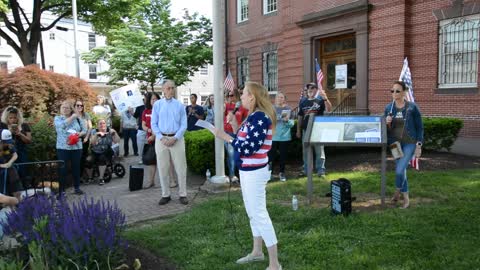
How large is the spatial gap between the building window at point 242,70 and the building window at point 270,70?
70.9 inches

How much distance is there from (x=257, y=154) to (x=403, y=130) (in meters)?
3.06

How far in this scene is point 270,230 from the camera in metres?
4.24

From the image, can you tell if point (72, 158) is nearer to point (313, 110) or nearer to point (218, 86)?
point (218, 86)

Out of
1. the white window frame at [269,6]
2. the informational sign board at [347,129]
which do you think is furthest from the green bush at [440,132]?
the white window frame at [269,6]

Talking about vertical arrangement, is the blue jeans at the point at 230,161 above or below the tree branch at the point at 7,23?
below

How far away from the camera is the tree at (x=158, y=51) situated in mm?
27641

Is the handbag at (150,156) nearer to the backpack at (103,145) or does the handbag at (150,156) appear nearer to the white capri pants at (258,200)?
the backpack at (103,145)

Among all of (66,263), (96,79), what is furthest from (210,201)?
(96,79)

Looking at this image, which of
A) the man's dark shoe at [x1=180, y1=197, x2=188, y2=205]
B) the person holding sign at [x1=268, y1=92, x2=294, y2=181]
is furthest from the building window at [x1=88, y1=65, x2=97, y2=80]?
the man's dark shoe at [x1=180, y1=197, x2=188, y2=205]

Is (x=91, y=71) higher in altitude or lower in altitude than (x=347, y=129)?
higher

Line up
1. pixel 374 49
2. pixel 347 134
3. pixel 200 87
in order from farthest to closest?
pixel 200 87 → pixel 374 49 → pixel 347 134

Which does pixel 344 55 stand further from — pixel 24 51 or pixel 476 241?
pixel 24 51

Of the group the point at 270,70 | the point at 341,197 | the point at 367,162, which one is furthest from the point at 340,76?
the point at 341,197

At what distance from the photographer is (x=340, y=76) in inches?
726
